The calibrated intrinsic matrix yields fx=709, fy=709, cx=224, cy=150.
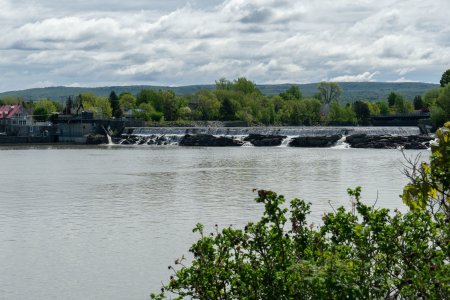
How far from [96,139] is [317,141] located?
35.6 metres

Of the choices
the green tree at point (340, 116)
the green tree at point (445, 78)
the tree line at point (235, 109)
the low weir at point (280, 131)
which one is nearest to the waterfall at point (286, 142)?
the low weir at point (280, 131)

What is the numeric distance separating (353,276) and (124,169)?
45.2 meters

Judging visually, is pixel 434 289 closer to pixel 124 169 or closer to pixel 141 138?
pixel 124 169

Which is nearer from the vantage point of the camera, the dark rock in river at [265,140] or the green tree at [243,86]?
the dark rock in river at [265,140]

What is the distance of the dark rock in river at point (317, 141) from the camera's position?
8450 centimetres

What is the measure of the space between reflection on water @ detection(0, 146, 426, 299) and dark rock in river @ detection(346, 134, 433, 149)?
787 inches

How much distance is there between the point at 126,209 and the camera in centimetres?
2891

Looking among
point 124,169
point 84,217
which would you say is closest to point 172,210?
point 84,217

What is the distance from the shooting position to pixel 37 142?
107 m

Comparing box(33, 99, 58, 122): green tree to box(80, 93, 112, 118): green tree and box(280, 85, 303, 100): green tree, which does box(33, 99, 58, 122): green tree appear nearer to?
box(80, 93, 112, 118): green tree

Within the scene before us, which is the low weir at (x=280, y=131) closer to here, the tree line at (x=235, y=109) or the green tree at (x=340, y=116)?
the tree line at (x=235, y=109)

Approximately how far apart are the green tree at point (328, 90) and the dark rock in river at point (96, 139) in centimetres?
Answer: 7592

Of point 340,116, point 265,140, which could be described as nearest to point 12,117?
point 265,140

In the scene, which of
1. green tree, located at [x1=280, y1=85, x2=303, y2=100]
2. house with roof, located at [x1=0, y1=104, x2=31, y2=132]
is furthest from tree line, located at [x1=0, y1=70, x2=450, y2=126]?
green tree, located at [x1=280, y1=85, x2=303, y2=100]
